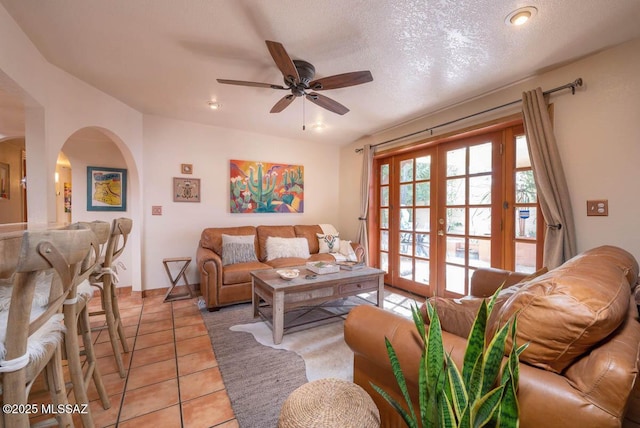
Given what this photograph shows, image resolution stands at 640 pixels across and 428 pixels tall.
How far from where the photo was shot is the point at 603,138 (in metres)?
2.04

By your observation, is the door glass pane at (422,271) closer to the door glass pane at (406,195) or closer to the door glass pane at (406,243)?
the door glass pane at (406,243)

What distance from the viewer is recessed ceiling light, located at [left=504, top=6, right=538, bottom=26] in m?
1.59

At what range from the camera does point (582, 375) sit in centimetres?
74

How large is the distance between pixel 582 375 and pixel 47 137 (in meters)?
3.41

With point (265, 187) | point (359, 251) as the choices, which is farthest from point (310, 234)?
point (265, 187)

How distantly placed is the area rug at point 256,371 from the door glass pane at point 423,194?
2.01 meters

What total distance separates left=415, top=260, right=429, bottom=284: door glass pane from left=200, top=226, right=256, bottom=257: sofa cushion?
2426 mm

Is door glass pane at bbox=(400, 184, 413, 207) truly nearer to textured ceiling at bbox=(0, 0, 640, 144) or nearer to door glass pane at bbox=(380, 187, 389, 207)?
door glass pane at bbox=(380, 187, 389, 207)

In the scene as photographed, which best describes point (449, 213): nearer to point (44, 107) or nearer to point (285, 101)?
point (285, 101)

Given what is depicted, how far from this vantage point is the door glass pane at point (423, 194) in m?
3.53

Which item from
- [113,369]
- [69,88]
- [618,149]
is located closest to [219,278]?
[113,369]

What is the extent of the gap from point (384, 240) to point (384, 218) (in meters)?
0.36

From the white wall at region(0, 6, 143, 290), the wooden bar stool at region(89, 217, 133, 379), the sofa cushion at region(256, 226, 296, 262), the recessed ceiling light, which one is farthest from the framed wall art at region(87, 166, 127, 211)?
the recessed ceiling light

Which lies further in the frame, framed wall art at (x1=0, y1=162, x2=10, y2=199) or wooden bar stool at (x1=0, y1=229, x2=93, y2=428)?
framed wall art at (x1=0, y1=162, x2=10, y2=199)
